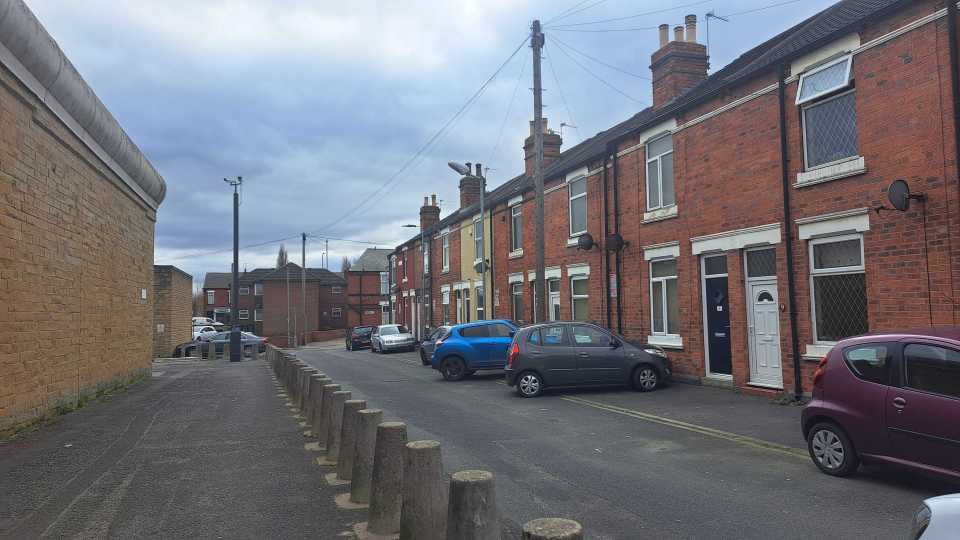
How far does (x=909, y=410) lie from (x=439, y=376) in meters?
14.4

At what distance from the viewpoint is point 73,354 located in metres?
11.4

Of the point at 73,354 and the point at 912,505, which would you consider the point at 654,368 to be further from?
the point at 73,354

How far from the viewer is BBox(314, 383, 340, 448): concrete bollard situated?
25.6ft

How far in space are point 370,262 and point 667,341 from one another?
6519 cm

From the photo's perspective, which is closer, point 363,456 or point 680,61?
point 363,456

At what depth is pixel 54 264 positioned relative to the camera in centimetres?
1049

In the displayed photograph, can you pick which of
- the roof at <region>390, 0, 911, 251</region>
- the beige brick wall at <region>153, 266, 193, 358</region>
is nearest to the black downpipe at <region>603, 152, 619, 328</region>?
the roof at <region>390, 0, 911, 251</region>

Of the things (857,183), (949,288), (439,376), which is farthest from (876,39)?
(439,376)

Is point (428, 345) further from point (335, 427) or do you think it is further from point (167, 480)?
point (167, 480)

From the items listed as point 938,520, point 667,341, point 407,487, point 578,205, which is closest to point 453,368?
point 667,341

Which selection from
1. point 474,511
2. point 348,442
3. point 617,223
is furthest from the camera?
point 617,223

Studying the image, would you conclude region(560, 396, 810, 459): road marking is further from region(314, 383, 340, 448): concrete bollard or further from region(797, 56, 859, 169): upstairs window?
region(797, 56, 859, 169): upstairs window

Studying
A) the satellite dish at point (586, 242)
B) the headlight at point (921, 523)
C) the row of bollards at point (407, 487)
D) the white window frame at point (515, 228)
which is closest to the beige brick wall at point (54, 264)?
the row of bollards at point (407, 487)

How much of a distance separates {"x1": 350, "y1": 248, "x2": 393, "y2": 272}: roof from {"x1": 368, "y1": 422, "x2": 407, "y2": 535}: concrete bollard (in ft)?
233
